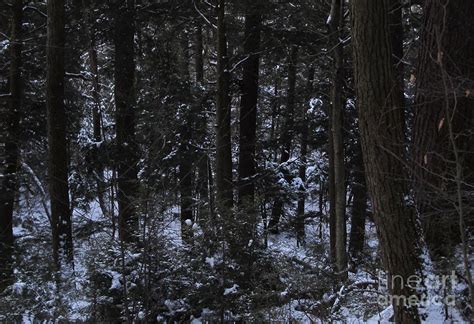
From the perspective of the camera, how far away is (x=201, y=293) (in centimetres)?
739

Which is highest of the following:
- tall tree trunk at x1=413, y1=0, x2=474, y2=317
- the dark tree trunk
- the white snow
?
tall tree trunk at x1=413, y1=0, x2=474, y2=317

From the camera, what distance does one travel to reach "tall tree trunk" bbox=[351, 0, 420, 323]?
5070mm

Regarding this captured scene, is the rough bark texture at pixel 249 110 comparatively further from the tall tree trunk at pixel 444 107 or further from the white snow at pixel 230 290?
the tall tree trunk at pixel 444 107

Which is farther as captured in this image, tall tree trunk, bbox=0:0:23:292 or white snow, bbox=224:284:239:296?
tall tree trunk, bbox=0:0:23:292

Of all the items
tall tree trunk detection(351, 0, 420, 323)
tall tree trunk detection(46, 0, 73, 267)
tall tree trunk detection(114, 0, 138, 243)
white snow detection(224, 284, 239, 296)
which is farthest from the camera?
tall tree trunk detection(114, 0, 138, 243)

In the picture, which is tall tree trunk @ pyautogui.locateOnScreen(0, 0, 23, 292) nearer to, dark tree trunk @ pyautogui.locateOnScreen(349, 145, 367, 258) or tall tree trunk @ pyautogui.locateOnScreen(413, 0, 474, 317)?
dark tree trunk @ pyautogui.locateOnScreen(349, 145, 367, 258)

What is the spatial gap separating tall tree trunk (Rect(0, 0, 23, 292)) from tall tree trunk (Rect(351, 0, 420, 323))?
8.95m

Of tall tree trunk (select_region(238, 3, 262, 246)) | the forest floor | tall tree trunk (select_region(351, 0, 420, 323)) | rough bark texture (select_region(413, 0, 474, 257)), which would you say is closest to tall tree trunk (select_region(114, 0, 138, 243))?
tall tree trunk (select_region(238, 3, 262, 246))

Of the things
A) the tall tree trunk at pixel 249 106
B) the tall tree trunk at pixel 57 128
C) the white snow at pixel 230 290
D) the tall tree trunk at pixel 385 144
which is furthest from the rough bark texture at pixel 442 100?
the tall tree trunk at pixel 57 128

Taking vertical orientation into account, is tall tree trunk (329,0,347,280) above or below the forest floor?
above

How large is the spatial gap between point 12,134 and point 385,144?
31.2ft

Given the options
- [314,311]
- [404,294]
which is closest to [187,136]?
[314,311]

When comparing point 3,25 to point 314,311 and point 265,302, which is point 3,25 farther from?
point 314,311

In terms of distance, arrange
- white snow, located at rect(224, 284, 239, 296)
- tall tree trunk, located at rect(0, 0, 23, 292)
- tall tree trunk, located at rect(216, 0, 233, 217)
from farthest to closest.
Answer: tall tree trunk, located at rect(0, 0, 23, 292) < tall tree trunk, located at rect(216, 0, 233, 217) < white snow, located at rect(224, 284, 239, 296)
